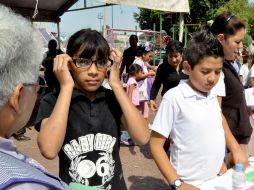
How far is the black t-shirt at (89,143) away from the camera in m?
1.65

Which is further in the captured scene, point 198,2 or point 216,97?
point 198,2

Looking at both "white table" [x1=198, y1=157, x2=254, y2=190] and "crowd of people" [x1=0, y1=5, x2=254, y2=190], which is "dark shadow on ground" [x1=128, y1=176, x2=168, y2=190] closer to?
"crowd of people" [x1=0, y1=5, x2=254, y2=190]

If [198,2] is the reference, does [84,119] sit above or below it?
below

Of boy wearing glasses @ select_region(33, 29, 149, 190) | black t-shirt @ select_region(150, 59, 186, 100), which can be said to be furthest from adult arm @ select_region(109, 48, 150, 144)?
black t-shirt @ select_region(150, 59, 186, 100)

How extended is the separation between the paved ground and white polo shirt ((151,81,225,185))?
1.75m

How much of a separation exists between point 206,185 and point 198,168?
0.16m

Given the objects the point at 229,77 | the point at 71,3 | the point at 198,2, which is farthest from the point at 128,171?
the point at 198,2

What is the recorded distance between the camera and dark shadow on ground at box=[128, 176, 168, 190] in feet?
11.8

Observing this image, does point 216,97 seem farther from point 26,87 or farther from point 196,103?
point 26,87

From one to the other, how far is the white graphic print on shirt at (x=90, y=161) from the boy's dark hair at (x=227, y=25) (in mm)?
1260

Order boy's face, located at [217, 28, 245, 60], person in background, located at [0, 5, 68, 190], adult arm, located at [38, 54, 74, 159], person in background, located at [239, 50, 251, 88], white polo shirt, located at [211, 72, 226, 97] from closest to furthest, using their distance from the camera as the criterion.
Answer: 1. person in background, located at [0, 5, 68, 190]
2. adult arm, located at [38, 54, 74, 159]
3. white polo shirt, located at [211, 72, 226, 97]
4. boy's face, located at [217, 28, 245, 60]
5. person in background, located at [239, 50, 251, 88]

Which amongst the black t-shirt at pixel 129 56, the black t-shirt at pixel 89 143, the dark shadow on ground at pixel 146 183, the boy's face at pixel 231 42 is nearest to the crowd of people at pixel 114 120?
the black t-shirt at pixel 89 143

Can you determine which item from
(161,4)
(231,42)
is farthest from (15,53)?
(161,4)

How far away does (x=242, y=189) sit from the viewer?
5.51 feet
